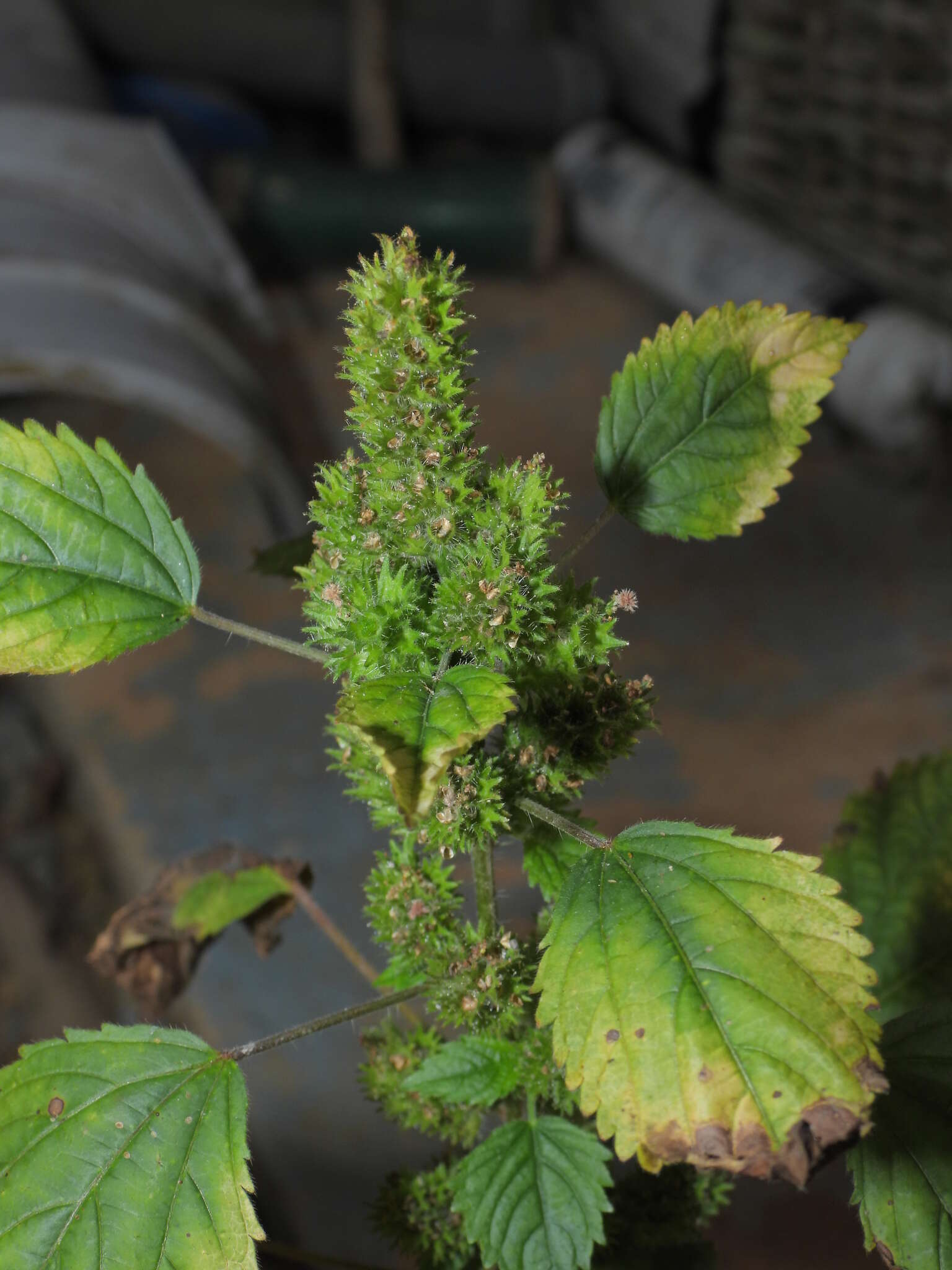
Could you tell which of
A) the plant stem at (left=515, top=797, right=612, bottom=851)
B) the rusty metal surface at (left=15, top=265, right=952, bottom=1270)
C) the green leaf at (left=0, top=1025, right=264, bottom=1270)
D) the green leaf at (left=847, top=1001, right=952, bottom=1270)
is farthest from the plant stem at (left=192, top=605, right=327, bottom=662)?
the rusty metal surface at (left=15, top=265, right=952, bottom=1270)

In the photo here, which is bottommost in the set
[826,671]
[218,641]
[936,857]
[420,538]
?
[936,857]

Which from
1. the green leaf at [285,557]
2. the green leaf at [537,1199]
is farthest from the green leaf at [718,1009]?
the green leaf at [285,557]

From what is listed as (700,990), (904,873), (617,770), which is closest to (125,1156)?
(700,990)

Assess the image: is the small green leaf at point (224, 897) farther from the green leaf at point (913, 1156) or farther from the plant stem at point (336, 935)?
the green leaf at point (913, 1156)

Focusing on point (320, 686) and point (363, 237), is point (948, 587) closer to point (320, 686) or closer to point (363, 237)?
point (320, 686)

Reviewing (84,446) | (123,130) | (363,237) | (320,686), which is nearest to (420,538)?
Result: (84,446)

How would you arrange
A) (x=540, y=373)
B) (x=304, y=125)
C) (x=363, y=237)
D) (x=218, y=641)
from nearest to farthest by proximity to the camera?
(x=218, y=641) < (x=540, y=373) < (x=363, y=237) < (x=304, y=125)

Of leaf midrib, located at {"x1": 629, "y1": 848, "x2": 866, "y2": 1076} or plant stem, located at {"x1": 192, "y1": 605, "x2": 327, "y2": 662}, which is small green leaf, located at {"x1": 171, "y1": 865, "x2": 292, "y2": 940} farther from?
leaf midrib, located at {"x1": 629, "y1": 848, "x2": 866, "y2": 1076}

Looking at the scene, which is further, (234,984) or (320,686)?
(320,686)
